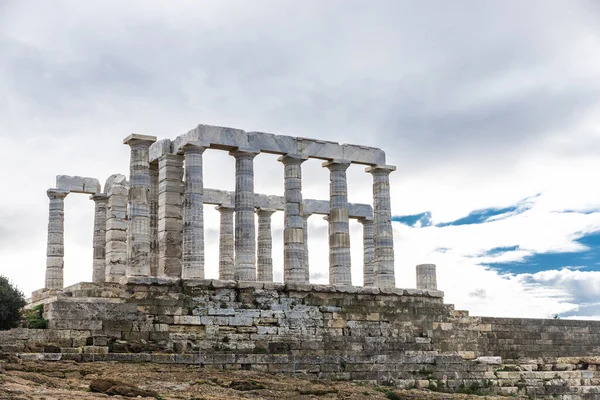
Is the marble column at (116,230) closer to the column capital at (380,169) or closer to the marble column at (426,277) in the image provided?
the column capital at (380,169)

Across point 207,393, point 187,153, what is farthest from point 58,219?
point 207,393

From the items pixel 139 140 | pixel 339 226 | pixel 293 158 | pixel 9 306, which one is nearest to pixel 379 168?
pixel 339 226

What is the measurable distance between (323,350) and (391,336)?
358 centimetres

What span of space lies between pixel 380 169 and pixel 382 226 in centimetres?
264

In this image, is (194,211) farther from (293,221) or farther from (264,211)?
(264,211)

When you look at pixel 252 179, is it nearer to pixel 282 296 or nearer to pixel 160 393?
pixel 282 296

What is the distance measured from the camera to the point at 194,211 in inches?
1368

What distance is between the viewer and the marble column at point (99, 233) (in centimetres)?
4216

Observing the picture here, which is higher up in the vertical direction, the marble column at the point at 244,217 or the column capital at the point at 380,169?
the column capital at the point at 380,169

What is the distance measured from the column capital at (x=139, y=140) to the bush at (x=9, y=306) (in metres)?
7.39

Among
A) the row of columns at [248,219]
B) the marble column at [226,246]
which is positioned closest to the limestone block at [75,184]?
the marble column at [226,246]

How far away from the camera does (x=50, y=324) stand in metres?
28.5

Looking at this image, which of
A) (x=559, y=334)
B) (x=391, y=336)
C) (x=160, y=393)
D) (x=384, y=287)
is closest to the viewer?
(x=160, y=393)

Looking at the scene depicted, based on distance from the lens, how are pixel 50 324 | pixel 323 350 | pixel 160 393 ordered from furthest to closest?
1. pixel 323 350
2. pixel 50 324
3. pixel 160 393
